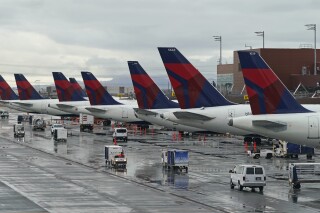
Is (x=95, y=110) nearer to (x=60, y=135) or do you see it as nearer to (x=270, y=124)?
(x=60, y=135)

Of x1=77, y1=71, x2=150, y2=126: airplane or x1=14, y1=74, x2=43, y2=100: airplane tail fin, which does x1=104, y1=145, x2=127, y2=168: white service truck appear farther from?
x1=14, y1=74, x2=43, y2=100: airplane tail fin

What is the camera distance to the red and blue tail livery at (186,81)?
64500mm

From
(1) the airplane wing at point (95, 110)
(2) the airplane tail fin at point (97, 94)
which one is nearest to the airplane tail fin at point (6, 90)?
(2) the airplane tail fin at point (97, 94)

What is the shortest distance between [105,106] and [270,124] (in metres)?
67.0

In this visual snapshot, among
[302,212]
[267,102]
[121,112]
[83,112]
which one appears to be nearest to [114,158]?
[267,102]

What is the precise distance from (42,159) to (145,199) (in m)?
26.9

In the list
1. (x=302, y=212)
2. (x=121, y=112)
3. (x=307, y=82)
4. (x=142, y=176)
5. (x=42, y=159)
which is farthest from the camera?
(x=307, y=82)

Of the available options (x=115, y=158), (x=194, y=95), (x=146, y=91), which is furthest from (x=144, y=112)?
(x=115, y=158)

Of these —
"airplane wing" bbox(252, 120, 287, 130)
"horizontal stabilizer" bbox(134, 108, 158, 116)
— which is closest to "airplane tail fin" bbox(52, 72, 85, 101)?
"horizontal stabilizer" bbox(134, 108, 158, 116)

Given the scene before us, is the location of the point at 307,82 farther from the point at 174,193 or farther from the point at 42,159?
the point at 174,193

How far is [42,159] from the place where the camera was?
65.1 m

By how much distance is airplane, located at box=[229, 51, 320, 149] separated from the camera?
47.1 m

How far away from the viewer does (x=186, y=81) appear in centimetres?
6550

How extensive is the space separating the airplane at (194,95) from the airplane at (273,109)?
614 inches
